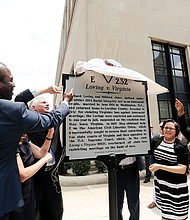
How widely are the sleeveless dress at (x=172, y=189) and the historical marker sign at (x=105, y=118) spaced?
0.49 m

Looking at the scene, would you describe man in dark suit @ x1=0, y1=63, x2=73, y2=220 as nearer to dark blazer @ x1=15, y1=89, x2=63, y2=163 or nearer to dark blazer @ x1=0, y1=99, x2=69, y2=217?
dark blazer @ x1=0, y1=99, x2=69, y2=217

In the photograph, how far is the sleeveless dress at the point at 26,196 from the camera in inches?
58.5

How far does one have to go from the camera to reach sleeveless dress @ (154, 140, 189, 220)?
2.26 metres

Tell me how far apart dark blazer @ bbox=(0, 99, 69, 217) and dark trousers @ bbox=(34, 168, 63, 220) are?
722 millimetres

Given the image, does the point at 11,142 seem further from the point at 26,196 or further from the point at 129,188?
A: the point at 129,188

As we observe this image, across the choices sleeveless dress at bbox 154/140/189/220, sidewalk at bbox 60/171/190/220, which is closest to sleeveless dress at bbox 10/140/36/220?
sleeveless dress at bbox 154/140/189/220

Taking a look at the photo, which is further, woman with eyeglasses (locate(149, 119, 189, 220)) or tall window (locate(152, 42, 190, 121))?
tall window (locate(152, 42, 190, 121))

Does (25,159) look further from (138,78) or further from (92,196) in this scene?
(92,196)

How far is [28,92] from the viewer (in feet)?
6.68

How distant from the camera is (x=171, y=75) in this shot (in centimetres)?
936

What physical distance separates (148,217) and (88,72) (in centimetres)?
306

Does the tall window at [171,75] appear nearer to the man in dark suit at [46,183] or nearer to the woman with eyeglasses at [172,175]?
the woman with eyeglasses at [172,175]

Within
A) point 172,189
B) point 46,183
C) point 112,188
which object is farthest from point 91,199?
point 112,188

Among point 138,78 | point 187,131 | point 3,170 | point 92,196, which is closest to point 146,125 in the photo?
point 138,78
